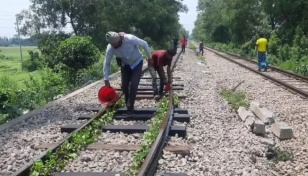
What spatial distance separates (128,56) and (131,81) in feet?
1.74

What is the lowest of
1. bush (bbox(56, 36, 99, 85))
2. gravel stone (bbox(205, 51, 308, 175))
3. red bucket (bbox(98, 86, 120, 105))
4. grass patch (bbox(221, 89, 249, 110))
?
gravel stone (bbox(205, 51, 308, 175))

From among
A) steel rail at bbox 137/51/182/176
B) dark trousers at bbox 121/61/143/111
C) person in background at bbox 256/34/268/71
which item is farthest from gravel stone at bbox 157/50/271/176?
person in background at bbox 256/34/268/71

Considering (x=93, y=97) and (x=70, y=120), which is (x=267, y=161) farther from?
(x=93, y=97)

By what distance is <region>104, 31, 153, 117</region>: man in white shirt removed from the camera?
6.38 meters

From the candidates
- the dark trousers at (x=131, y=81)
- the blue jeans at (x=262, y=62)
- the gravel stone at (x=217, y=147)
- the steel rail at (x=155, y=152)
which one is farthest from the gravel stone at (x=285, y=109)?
the blue jeans at (x=262, y=62)

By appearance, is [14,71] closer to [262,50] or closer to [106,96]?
[262,50]

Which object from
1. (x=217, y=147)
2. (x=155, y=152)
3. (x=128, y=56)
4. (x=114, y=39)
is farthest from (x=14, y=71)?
(x=155, y=152)

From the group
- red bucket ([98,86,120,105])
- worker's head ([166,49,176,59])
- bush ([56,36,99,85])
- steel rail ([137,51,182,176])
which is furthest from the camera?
bush ([56,36,99,85])

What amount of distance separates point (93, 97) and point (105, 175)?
578 centimetres

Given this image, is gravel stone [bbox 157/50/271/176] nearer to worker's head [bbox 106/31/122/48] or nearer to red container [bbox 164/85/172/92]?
red container [bbox 164/85/172/92]

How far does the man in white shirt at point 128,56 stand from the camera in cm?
638

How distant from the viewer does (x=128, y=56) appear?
6676 mm

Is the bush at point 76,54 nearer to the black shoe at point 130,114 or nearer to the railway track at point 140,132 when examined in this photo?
the railway track at point 140,132

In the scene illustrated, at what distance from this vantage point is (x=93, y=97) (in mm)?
9656
